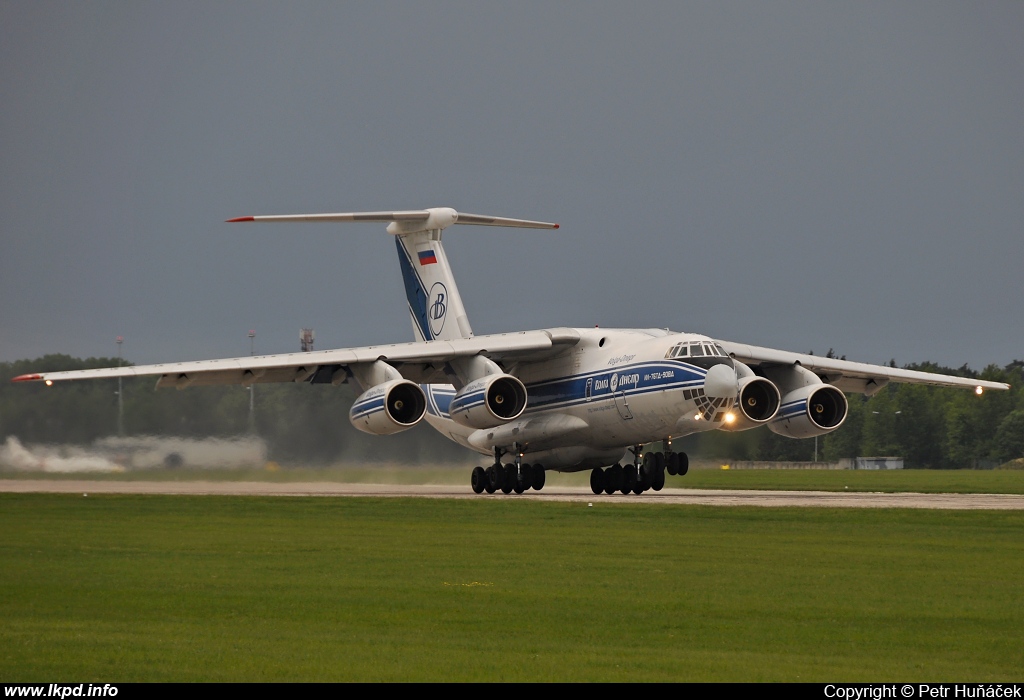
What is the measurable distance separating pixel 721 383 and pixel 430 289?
1006cm

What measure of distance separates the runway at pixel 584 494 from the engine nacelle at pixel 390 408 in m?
1.46

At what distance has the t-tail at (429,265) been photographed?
106ft

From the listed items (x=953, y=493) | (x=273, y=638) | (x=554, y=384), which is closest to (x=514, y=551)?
(x=273, y=638)

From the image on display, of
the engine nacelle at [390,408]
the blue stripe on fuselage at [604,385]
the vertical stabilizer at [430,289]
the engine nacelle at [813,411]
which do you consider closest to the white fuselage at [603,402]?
the blue stripe on fuselage at [604,385]

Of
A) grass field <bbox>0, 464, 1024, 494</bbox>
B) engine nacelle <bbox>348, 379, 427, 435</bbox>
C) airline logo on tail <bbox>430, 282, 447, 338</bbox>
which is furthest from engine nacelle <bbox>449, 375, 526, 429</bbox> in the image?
grass field <bbox>0, 464, 1024, 494</bbox>

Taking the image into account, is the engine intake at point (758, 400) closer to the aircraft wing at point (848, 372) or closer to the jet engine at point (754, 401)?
the jet engine at point (754, 401)

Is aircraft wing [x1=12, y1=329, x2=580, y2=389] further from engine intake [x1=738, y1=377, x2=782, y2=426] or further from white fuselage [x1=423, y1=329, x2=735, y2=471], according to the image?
engine intake [x1=738, y1=377, x2=782, y2=426]

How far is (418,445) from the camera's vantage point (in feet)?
110

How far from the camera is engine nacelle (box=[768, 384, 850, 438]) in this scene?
91.8 feet

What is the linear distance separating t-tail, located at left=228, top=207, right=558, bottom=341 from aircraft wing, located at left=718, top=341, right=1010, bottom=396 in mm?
6384
